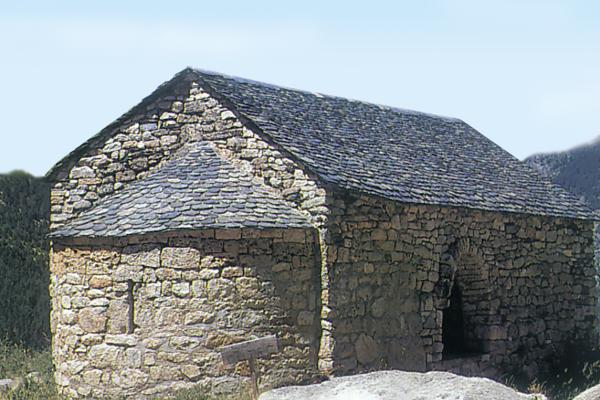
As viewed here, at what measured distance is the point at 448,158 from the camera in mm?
15070

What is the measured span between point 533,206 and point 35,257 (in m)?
8.28

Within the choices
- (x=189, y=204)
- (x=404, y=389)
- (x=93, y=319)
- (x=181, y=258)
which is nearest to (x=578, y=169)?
(x=189, y=204)

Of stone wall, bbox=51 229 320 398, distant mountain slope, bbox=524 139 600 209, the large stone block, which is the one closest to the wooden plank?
stone wall, bbox=51 229 320 398

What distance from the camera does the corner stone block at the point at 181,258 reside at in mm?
10539

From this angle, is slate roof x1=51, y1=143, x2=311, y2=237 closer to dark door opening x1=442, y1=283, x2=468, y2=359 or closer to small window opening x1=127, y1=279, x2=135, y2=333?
small window opening x1=127, y1=279, x2=135, y2=333

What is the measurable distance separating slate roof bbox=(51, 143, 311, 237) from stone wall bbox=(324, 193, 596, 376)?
3.03 ft

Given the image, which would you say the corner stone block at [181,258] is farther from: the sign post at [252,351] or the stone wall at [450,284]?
the stone wall at [450,284]

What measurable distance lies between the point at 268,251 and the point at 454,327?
4.97 meters

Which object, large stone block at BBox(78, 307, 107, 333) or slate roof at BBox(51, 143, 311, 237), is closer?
slate roof at BBox(51, 143, 311, 237)

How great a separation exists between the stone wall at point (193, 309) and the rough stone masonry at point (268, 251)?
2 centimetres

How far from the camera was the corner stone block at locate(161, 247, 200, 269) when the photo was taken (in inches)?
415

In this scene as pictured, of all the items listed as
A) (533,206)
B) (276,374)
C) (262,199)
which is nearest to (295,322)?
(276,374)

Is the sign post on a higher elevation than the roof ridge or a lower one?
lower

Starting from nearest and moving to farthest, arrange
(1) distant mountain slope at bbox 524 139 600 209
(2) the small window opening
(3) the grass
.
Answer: (2) the small window opening → (3) the grass → (1) distant mountain slope at bbox 524 139 600 209
